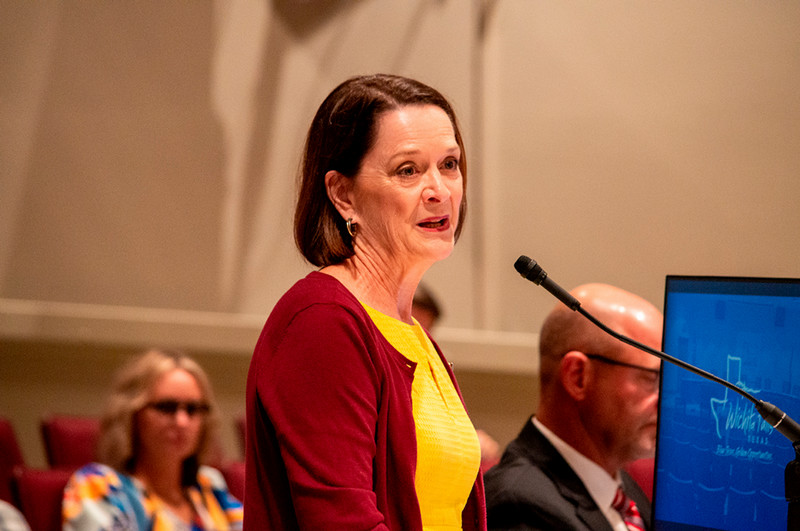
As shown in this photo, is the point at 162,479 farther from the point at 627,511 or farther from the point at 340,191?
the point at 340,191

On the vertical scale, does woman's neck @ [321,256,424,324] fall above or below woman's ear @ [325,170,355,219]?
below

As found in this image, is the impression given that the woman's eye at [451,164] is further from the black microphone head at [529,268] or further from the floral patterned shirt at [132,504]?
the floral patterned shirt at [132,504]

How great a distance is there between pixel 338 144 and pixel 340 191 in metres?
0.07

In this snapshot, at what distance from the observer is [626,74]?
16.6 ft

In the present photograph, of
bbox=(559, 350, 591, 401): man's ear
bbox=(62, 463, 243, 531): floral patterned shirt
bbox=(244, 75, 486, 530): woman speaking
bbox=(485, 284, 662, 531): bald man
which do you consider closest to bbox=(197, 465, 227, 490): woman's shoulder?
bbox=(62, 463, 243, 531): floral patterned shirt

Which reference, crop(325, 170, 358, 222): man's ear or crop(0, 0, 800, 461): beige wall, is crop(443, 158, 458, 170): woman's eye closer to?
crop(325, 170, 358, 222): man's ear

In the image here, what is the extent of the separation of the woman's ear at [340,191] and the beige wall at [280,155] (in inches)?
139

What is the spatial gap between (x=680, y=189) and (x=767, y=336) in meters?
3.50

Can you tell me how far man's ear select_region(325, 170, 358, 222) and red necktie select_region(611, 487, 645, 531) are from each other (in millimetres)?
1180

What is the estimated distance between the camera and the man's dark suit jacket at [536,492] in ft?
6.49

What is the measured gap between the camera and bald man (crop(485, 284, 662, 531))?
7.36ft

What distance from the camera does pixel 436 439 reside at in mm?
1382

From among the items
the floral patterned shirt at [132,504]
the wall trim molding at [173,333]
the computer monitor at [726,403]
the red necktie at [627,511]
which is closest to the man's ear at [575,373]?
the red necktie at [627,511]

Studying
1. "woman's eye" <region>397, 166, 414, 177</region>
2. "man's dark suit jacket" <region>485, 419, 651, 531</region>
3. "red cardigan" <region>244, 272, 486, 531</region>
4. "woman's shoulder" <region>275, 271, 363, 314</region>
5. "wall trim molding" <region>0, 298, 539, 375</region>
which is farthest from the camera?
"wall trim molding" <region>0, 298, 539, 375</region>
